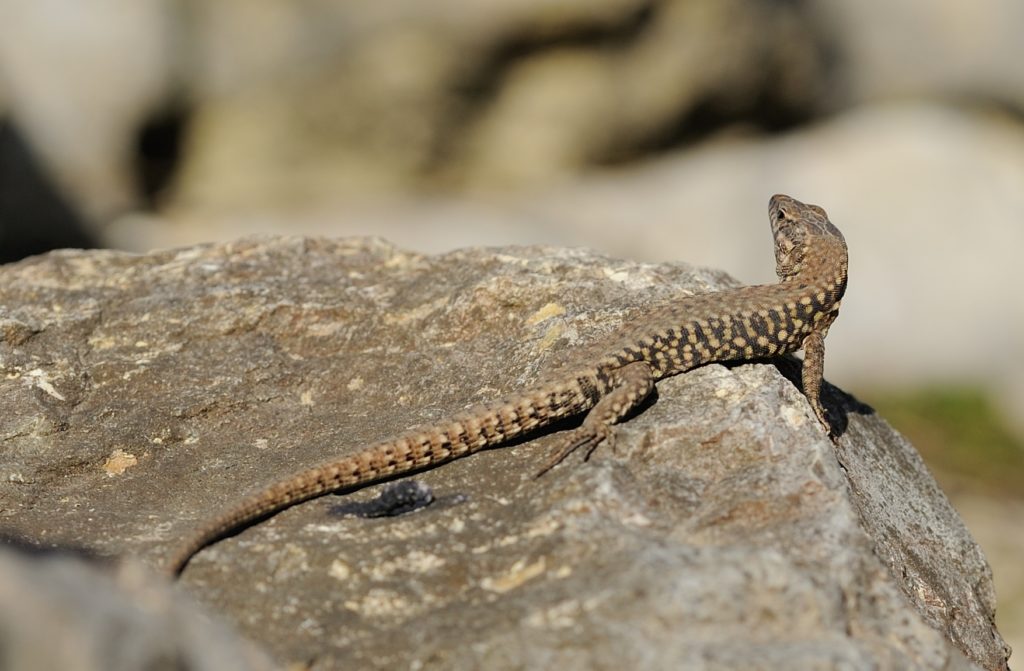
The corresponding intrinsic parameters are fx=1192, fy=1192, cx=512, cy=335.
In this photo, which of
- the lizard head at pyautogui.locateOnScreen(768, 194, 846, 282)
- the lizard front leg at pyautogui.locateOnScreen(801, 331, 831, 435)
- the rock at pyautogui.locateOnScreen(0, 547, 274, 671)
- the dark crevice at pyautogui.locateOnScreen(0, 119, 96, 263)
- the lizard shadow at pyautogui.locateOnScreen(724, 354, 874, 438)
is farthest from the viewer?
the dark crevice at pyautogui.locateOnScreen(0, 119, 96, 263)

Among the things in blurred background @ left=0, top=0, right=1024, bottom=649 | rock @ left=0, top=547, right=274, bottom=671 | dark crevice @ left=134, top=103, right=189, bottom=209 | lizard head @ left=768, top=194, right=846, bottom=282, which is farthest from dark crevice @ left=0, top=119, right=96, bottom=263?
rock @ left=0, top=547, right=274, bottom=671

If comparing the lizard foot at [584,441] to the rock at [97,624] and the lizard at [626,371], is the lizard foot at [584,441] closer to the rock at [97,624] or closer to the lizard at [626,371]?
the lizard at [626,371]

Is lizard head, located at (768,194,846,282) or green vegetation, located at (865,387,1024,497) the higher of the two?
lizard head, located at (768,194,846,282)

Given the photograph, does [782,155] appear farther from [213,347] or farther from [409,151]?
[213,347]

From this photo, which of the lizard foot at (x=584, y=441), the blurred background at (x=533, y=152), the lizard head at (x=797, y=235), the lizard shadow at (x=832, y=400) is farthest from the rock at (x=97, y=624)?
the blurred background at (x=533, y=152)

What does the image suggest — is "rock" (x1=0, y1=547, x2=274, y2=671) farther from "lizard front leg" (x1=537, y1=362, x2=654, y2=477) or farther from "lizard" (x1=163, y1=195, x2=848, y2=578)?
"lizard front leg" (x1=537, y1=362, x2=654, y2=477)

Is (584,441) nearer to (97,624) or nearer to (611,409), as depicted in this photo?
(611,409)

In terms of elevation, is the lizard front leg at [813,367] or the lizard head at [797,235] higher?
the lizard head at [797,235]
